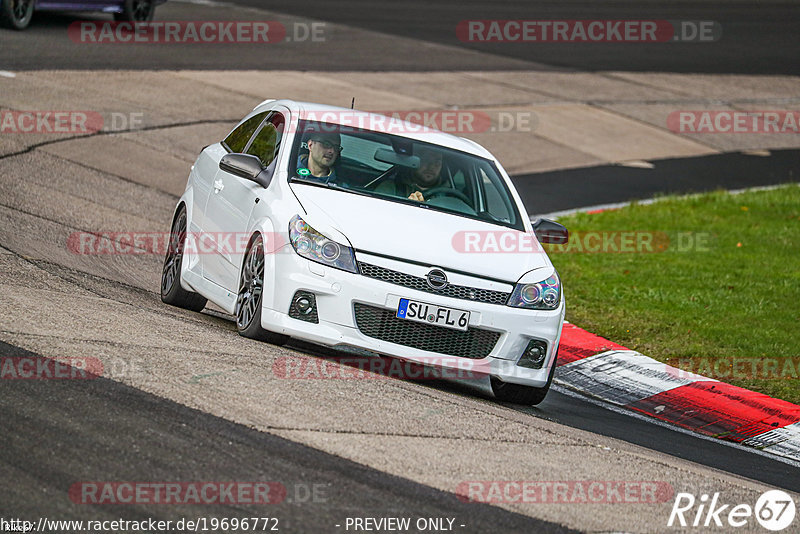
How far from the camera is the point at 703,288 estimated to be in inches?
493

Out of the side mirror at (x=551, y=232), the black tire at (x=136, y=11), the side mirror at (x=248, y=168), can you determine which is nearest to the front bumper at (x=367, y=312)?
the side mirror at (x=248, y=168)

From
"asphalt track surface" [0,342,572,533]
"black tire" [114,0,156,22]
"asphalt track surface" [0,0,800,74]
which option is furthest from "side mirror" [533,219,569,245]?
"black tire" [114,0,156,22]

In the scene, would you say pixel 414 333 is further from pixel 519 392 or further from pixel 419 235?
pixel 519 392

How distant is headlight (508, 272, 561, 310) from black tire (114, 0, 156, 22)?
1714 cm

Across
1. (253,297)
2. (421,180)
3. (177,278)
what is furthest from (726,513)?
(177,278)

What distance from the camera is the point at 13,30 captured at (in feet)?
69.8

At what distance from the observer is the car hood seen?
7.80m

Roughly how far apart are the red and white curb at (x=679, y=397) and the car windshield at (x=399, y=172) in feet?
5.06

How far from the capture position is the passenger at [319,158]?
8562 mm

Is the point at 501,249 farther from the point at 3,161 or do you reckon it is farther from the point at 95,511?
the point at 3,161

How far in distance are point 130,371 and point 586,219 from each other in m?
9.94

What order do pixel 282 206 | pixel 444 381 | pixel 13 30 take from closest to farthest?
pixel 282 206 < pixel 444 381 < pixel 13 30

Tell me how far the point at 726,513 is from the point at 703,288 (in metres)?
6.68

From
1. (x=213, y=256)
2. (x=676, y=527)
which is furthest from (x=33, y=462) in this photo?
(x=213, y=256)
